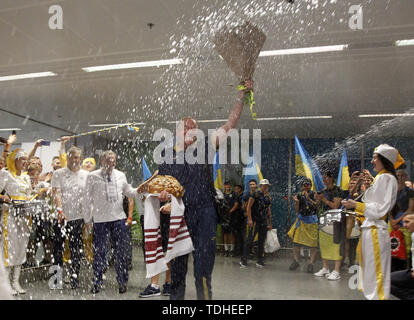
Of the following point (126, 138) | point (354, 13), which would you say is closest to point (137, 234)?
point (126, 138)

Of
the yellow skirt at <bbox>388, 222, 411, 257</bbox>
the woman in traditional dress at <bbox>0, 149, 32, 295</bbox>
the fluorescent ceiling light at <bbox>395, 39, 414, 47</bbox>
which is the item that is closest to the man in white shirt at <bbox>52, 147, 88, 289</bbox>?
the woman in traditional dress at <bbox>0, 149, 32, 295</bbox>

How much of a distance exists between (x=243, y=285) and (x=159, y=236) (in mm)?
693

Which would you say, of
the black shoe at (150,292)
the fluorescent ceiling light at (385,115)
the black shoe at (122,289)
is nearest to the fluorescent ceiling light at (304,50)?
the fluorescent ceiling light at (385,115)

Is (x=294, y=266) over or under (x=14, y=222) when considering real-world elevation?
under

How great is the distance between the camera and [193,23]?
2383mm

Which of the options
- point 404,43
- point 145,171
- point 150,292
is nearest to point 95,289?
point 150,292

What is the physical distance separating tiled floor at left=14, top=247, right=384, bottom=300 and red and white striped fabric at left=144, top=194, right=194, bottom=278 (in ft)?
0.57

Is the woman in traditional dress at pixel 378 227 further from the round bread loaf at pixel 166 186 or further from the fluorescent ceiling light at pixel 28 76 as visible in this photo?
the fluorescent ceiling light at pixel 28 76

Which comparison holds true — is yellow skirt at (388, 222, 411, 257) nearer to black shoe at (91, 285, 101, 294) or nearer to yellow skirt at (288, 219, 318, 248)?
yellow skirt at (288, 219, 318, 248)

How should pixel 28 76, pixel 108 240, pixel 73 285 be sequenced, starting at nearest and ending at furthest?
pixel 73 285 → pixel 108 240 → pixel 28 76

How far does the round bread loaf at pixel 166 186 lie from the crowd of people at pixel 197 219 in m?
0.03

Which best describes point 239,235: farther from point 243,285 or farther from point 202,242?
point 202,242

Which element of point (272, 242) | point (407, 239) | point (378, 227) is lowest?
point (272, 242)

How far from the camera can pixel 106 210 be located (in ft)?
7.32
